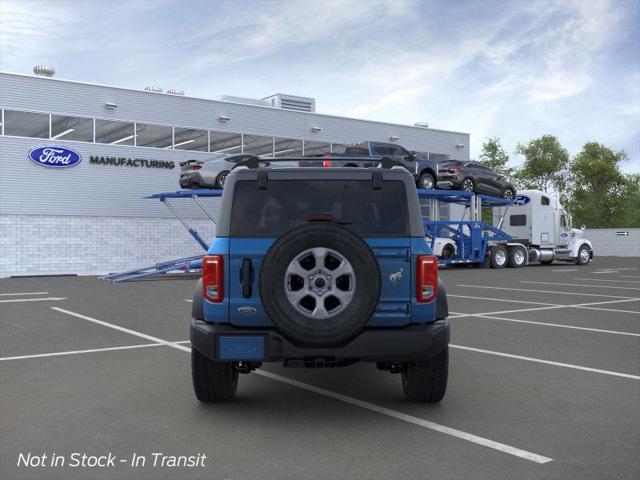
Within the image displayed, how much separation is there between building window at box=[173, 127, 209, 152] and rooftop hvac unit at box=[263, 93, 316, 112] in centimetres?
511

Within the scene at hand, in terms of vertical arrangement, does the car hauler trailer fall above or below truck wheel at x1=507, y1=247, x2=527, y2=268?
above

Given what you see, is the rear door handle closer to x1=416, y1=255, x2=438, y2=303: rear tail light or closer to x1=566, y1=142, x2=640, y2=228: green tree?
x1=416, y1=255, x2=438, y2=303: rear tail light

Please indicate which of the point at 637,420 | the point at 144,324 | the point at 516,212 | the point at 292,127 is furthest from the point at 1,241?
the point at 637,420

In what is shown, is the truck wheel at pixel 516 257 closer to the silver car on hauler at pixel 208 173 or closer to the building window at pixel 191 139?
the silver car on hauler at pixel 208 173

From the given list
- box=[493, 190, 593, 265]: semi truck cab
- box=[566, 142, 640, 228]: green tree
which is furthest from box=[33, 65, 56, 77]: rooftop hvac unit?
box=[566, 142, 640, 228]: green tree

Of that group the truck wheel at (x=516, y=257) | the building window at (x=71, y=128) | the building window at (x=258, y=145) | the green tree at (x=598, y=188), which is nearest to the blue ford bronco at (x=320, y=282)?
the building window at (x=71, y=128)

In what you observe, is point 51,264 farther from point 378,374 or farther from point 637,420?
point 637,420

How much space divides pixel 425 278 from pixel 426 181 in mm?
21539

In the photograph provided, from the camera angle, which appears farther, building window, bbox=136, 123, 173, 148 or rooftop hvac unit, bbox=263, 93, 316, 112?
rooftop hvac unit, bbox=263, 93, 316, 112

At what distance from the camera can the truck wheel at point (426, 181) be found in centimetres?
2594

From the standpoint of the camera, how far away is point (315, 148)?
109 feet

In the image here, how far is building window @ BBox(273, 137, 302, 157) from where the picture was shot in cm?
3197

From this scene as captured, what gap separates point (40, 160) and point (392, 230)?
2355 cm

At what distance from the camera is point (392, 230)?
16.6 ft
